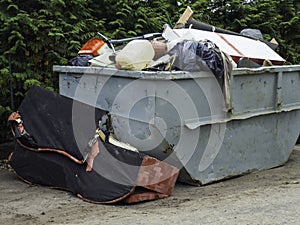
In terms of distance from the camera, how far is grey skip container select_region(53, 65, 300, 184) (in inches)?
189

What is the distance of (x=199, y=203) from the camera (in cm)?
457

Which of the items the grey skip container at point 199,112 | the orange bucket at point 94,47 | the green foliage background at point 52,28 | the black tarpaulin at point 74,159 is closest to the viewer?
the black tarpaulin at point 74,159

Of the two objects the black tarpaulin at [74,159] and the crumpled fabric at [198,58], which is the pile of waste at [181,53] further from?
the black tarpaulin at [74,159]

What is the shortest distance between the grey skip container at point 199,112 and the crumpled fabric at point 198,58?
88 mm

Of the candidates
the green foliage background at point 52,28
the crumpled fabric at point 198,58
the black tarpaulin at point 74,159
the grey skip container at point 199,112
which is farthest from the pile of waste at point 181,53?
the green foliage background at point 52,28

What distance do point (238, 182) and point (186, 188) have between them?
65cm

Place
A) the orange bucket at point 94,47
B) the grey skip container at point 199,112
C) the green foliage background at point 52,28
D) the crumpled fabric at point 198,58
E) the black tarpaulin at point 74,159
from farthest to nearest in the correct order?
the green foliage background at point 52,28, the orange bucket at point 94,47, the crumpled fabric at point 198,58, the grey skip container at point 199,112, the black tarpaulin at point 74,159

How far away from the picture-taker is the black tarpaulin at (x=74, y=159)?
4512mm

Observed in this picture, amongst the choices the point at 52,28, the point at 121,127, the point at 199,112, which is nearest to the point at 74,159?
the point at 121,127

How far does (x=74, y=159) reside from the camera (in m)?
4.73

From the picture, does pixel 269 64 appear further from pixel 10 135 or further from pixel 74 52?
pixel 10 135

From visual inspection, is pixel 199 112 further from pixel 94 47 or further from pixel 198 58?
pixel 94 47

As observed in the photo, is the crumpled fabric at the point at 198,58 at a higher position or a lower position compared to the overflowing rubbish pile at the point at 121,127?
higher

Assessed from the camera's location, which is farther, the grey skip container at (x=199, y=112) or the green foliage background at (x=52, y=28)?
the green foliage background at (x=52, y=28)
